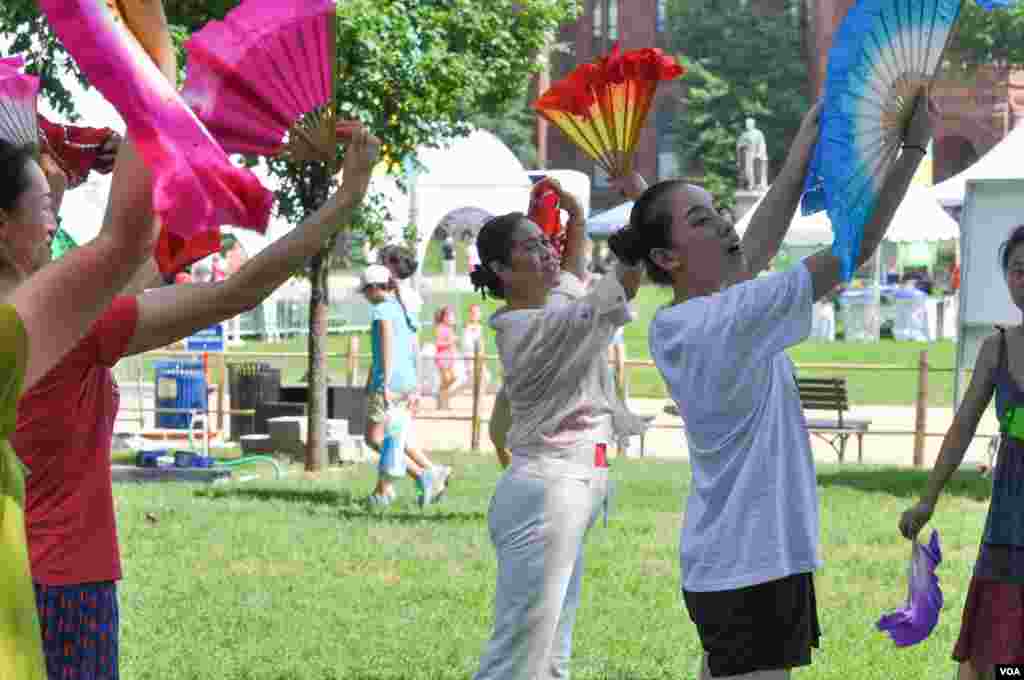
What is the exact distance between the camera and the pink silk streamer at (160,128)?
7.86 feet

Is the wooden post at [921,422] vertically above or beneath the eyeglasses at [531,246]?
beneath

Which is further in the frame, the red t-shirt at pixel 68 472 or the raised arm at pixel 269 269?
the red t-shirt at pixel 68 472

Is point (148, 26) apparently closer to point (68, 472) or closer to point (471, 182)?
point (68, 472)

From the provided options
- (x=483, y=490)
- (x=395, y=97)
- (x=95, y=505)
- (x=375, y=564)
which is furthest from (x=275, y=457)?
(x=95, y=505)

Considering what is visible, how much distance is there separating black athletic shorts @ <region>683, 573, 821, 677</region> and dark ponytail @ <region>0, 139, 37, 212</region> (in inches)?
80.6

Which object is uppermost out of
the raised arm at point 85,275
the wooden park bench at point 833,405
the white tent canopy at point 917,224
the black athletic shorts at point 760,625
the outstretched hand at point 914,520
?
the white tent canopy at point 917,224

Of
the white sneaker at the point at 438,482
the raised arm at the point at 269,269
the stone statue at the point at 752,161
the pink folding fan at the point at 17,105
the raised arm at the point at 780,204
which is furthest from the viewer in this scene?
the stone statue at the point at 752,161

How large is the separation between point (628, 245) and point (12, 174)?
201 cm

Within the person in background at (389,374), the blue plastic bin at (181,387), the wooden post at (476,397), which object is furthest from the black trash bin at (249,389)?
the person in background at (389,374)

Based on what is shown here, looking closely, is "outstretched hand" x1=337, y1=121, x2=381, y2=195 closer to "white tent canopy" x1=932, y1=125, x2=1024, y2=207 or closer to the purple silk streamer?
the purple silk streamer

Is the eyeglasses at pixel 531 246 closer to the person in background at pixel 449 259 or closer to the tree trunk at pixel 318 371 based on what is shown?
the tree trunk at pixel 318 371

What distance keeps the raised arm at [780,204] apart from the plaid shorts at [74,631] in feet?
5.78

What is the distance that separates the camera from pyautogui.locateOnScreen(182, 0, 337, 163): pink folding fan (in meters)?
2.87

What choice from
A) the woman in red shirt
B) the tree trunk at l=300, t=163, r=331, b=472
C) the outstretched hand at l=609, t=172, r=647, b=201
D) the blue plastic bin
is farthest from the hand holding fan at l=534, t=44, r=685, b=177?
the blue plastic bin
